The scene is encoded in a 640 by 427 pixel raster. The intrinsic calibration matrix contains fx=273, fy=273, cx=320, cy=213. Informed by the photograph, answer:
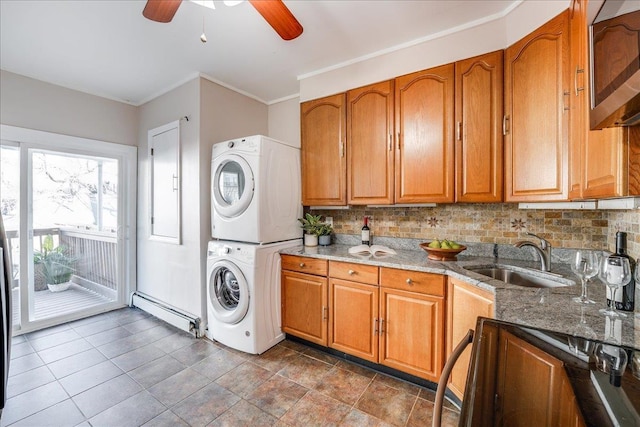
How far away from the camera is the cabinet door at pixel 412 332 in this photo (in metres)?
1.76

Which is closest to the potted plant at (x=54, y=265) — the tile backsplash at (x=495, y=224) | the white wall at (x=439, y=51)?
the tile backsplash at (x=495, y=224)

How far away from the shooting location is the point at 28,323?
2.69 metres

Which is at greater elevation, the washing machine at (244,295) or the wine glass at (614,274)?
the wine glass at (614,274)

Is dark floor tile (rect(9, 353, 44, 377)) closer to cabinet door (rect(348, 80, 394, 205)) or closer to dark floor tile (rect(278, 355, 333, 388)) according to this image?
dark floor tile (rect(278, 355, 333, 388))

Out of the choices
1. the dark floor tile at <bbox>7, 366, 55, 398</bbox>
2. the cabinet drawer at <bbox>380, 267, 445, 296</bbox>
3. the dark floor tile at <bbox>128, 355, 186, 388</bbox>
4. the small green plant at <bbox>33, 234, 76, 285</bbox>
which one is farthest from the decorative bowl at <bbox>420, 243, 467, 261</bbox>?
the small green plant at <bbox>33, 234, 76, 285</bbox>

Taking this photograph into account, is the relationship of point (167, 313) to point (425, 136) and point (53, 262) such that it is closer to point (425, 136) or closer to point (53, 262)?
point (53, 262)

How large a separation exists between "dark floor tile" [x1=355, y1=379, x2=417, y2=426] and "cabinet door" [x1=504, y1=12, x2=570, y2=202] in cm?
148

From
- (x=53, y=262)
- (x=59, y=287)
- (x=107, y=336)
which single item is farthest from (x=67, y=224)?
(x=107, y=336)

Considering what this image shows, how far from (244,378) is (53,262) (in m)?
2.63

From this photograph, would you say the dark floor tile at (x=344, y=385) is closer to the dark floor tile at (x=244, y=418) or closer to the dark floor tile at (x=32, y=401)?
the dark floor tile at (x=244, y=418)

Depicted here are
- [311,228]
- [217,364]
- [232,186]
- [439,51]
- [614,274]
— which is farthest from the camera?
[311,228]

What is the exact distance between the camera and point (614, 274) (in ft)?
3.27

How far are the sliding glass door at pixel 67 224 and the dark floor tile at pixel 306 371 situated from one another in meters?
2.49

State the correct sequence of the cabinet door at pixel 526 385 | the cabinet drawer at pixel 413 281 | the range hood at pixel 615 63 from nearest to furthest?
1. the cabinet door at pixel 526 385
2. the range hood at pixel 615 63
3. the cabinet drawer at pixel 413 281
